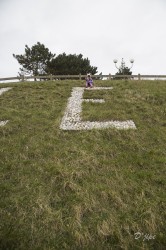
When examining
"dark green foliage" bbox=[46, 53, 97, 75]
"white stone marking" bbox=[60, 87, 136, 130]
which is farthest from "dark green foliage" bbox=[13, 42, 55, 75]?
"white stone marking" bbox=[60, 87, 136, 130]

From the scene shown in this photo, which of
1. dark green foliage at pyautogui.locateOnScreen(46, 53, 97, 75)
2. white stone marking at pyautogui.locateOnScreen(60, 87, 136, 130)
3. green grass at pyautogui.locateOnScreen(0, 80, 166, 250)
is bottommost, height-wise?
green grass at pyautogui.locateOnScreen(0, 80, 166, 250)

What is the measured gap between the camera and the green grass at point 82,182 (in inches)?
368

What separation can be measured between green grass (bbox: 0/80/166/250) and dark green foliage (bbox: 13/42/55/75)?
35725 millimetres

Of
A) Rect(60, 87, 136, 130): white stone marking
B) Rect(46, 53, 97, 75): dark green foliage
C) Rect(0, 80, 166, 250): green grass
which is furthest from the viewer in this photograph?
Rect(46, 53, 97, 75): dark green foliage

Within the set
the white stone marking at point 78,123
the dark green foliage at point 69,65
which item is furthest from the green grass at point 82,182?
the dark green foliage at point 69,65

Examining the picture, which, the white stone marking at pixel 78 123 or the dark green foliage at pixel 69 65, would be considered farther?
the dark green foliage at pixel 69 65

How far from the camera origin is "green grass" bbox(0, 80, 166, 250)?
9.34 m

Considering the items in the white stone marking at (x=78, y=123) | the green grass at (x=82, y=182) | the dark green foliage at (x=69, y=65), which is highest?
the dark green foliage at (x=69, y=65)

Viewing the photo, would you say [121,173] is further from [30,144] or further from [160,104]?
[160,104]

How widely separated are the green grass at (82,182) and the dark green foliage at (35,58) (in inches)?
1406

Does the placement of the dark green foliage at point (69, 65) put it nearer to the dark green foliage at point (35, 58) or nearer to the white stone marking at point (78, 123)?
the dark green foliage at point (35, 58)

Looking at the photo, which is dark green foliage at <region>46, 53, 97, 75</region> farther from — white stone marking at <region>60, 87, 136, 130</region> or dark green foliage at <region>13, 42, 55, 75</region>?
white stone marking at <region>60, 87, 136, 130</region>

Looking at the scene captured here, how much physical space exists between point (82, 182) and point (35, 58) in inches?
1828

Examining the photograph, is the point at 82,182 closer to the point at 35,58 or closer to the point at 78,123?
the point at 78,123
